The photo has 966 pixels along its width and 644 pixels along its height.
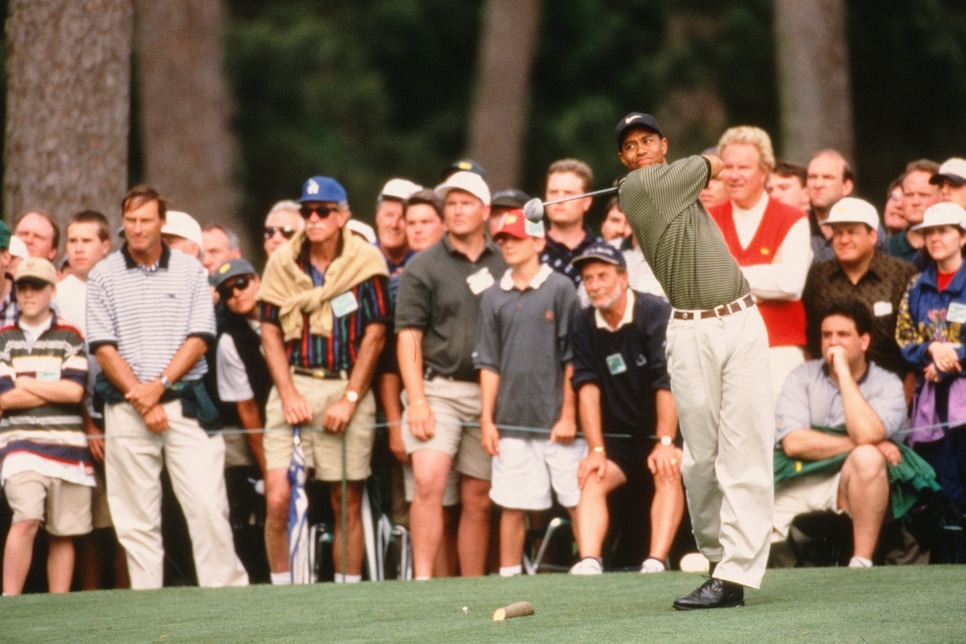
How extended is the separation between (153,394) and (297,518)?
3.59 feet

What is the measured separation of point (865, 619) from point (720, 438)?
99 centimetres

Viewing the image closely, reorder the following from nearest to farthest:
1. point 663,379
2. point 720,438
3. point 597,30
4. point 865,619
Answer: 1. point 865,619
2. point 720,438
3. point 663,379
4. point 597,30

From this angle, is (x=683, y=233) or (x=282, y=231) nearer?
(x=683, y=233)

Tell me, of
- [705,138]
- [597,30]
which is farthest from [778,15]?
[597,30]

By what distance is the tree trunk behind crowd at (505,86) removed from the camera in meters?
22.0

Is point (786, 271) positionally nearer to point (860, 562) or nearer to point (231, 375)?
point (860, 562)

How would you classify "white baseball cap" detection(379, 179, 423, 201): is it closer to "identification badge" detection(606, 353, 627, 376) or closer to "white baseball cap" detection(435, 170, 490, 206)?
"white baseball cap" detection(435, 170, 490, 206)

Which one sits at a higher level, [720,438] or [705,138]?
[705,138]

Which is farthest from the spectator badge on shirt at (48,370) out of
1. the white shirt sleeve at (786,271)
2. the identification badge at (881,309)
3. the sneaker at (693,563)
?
the identification badge at (881,309)

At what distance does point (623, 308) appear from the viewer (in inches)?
357

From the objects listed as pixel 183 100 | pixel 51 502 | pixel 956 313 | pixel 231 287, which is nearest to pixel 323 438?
pixel 231 287

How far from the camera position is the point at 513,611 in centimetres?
699

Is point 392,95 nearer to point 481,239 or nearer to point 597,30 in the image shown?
point 597,30

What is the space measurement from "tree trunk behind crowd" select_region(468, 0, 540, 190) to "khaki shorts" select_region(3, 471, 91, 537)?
13.3m
